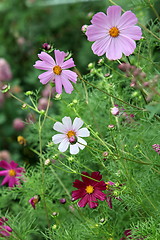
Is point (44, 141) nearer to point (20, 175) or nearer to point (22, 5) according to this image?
point (20, 175)

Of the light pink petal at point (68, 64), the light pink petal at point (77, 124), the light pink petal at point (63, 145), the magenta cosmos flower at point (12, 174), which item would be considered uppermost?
the light pink petal at point (68, 64)

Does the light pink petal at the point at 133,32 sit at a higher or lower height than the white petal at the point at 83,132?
higher

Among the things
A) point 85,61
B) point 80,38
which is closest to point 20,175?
point 85,61

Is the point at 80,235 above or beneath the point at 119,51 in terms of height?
beneath

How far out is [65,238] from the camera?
643mm

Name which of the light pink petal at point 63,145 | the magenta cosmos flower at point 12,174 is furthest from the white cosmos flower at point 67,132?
the magenta cosmos flower at point 12,174

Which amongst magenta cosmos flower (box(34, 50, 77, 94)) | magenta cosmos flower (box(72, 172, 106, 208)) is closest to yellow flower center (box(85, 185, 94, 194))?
magenta cosmos flower (box(72, 172, 106, 208))

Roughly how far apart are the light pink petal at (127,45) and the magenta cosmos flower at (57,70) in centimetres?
7

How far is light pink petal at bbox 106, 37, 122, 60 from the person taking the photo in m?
0.54

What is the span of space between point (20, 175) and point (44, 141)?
10 centimetres

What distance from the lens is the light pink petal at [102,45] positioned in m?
0.55

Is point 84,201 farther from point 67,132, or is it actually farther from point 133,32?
point 133,32

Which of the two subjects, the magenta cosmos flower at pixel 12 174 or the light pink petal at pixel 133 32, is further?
the magenta cosmos flower at pixel 12 174

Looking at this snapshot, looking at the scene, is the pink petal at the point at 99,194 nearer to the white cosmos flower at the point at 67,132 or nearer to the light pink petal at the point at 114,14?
the white cosmos flower at the point at 67,132
